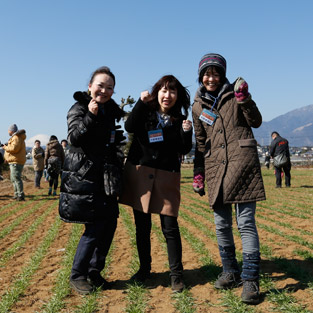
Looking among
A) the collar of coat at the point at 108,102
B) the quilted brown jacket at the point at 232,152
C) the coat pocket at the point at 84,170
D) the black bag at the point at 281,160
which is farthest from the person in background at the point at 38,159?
the quilted brown jacket at the point at 232,152

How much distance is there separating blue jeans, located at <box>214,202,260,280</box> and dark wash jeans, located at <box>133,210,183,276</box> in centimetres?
41

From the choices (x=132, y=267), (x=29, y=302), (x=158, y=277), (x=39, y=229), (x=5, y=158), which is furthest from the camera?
(x=5, y=158)

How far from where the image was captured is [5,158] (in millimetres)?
10953

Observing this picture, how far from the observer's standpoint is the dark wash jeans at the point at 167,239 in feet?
11.8

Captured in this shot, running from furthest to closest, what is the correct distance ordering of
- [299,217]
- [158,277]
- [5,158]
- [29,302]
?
1. [5,158]
2. [299,217]
3. [158,277]
4. [29,302]

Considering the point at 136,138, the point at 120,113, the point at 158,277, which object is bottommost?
the point at 158,277

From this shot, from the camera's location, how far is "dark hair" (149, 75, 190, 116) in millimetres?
3641

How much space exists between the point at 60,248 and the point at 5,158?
656 centimetres

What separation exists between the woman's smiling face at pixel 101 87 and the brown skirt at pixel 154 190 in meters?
0.74

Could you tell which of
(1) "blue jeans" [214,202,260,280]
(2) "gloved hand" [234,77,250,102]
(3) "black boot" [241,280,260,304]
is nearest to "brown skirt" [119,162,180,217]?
(1) "blue jeans" [214,202,260,280]

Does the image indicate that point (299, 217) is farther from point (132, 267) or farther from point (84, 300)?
point (84, 300)

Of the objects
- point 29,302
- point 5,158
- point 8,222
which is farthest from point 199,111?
point 5,158

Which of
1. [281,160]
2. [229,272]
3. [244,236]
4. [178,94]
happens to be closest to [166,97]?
[178,94]

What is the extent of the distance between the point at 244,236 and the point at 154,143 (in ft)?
3.92
